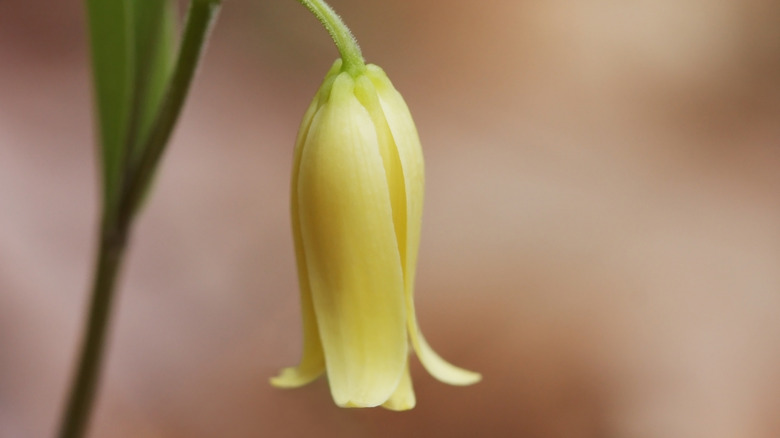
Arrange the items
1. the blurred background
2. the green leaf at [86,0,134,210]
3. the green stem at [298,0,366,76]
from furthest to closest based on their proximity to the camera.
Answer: the blurred background, the green leaf at [86,0,134,210], the green stem at [298,0,366,76]

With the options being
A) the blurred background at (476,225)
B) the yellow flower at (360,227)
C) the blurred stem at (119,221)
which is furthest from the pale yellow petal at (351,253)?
the blurred background at (476,225)

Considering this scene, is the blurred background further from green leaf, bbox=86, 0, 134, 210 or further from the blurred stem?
green leaf, bbox=86, 0, 134, 210

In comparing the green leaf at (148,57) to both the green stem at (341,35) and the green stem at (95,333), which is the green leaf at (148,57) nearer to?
the green stem at (95,333)

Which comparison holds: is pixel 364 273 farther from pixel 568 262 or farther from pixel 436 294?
pixel 568 262

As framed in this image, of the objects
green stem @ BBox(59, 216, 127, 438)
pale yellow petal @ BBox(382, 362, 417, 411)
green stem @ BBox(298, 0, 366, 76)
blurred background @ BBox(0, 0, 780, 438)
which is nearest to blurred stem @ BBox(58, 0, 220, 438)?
green stem @ BBox(59, 216, 127, 438)

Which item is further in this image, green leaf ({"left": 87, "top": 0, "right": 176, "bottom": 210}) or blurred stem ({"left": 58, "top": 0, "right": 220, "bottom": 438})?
green leaf ({"left": 87, "top": 0, "right": 176, "bottom": 210})

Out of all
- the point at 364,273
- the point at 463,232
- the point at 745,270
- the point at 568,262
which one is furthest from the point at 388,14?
the point at 364,273
